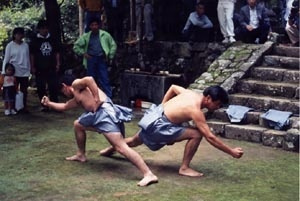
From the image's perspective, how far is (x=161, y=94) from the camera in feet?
31.6

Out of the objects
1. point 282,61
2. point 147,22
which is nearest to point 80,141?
point 282,61

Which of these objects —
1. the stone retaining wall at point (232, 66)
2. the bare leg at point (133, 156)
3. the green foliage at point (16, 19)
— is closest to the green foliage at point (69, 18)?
the green foliage at point (16, 19)

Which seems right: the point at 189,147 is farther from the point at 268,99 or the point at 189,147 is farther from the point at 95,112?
the point at 268,99

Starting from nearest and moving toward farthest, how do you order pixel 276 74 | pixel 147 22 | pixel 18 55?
pixel 276 74 → pixel 18 55 → pixel 147 22

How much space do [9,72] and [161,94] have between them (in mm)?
2641

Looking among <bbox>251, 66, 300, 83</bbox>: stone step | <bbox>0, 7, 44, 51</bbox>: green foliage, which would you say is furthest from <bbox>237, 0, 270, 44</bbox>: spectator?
<bbox>0, 7, 44, 51</bbox>: green foliage

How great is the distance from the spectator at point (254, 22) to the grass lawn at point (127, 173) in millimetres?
3353

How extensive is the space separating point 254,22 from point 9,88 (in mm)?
4629

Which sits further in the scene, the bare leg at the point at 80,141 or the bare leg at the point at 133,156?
the bare leg at the point at 80,141

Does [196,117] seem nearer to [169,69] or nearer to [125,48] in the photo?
[169,69]

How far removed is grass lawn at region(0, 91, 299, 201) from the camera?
16.9 ft

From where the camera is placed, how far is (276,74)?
28.6 ft

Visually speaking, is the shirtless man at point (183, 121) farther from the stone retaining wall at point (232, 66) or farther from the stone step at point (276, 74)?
the stone step at point (276, 74)

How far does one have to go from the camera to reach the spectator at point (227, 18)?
33.6 feet
